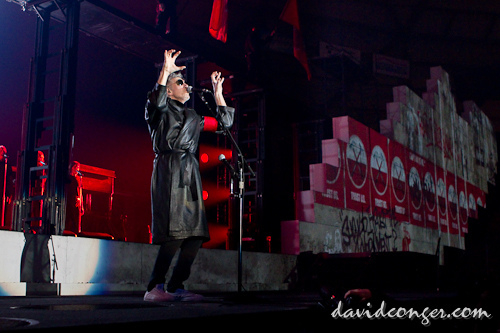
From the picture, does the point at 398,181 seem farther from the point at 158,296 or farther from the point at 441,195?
the point at 158,296

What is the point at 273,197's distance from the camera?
10648 millimetres

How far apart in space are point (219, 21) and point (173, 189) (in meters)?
7.40

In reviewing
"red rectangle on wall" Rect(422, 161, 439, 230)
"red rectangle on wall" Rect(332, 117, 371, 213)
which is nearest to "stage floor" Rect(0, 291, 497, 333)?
"red rectangle on wall" Rect(332, 117, 371, 213)

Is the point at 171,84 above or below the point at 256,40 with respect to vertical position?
below

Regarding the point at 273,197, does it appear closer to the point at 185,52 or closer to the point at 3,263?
the point at 185,52

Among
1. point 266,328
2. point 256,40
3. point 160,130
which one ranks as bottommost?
point 266,328

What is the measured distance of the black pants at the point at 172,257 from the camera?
130 inches

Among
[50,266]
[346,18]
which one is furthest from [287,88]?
[50,266]

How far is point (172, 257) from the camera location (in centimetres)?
331

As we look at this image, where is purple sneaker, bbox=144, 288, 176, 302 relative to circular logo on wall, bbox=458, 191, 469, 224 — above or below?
below

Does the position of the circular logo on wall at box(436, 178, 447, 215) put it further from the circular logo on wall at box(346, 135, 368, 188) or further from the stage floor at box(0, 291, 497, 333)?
the stage floor at box(0, 291, 497, 333)

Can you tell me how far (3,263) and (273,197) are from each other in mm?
6654

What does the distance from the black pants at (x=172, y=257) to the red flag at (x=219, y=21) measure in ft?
23.9

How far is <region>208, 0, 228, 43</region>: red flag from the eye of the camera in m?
10.1
